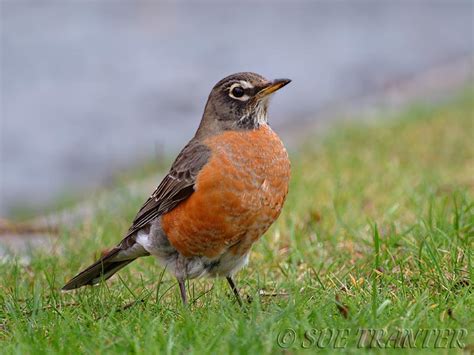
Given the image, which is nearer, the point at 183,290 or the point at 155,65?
the point at 183,290

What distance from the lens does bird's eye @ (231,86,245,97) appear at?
5.54m

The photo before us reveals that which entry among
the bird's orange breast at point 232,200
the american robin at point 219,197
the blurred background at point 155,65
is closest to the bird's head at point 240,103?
the american robin at point 219,197

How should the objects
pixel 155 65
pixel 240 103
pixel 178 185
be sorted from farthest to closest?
pixel 155 65 < pixel 240 103 < pixel 178 185

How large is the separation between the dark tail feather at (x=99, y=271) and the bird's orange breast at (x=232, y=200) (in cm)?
48

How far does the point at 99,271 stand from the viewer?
559cm

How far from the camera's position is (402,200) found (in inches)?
277

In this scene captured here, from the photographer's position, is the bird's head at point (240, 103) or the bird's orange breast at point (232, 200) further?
the bird's head at point (240, 103)

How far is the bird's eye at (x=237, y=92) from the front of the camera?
18.2ft

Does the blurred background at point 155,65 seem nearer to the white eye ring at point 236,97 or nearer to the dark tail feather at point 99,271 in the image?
the dark tail feather at point 99,271

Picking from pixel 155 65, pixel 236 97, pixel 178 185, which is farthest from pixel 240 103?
pixel 155 65

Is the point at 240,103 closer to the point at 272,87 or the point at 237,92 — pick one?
the point at 237,92

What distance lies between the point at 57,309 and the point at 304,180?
352 cm

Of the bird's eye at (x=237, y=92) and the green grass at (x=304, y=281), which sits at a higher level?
the bird's eye at (x=237, y=92)

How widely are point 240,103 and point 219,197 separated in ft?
2.50
